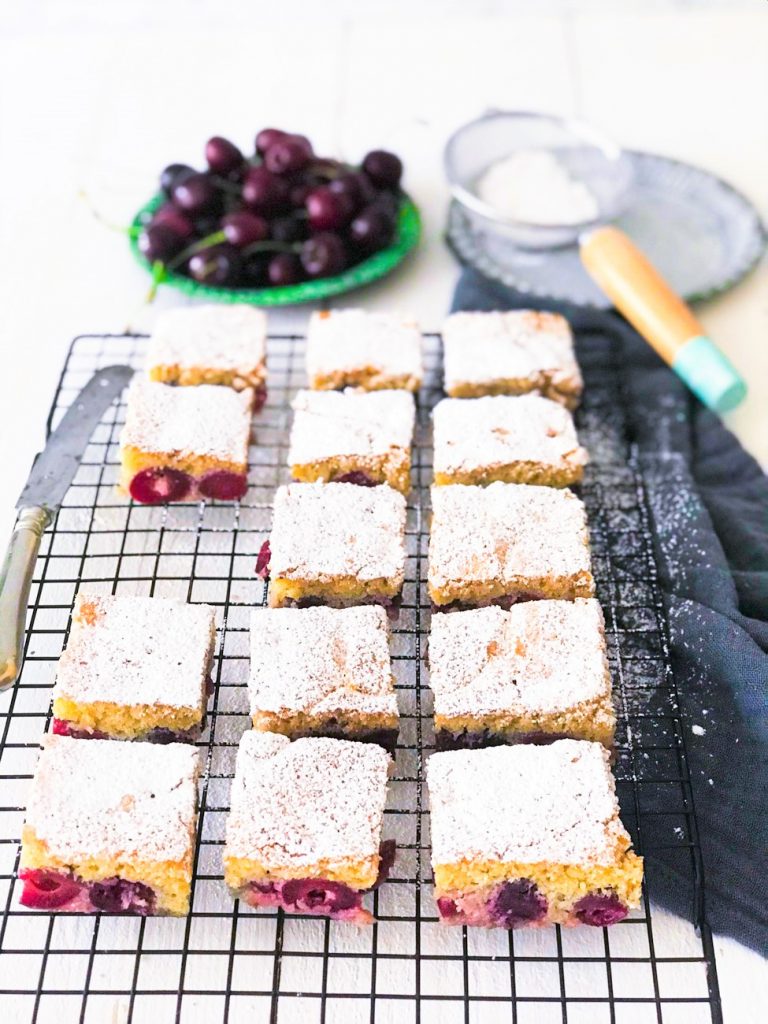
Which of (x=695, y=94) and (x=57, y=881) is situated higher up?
(x=695, y=94)

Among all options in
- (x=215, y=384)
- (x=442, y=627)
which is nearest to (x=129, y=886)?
(x=442, y=627)

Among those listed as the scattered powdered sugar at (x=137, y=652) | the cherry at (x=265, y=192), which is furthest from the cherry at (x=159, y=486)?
the cherry at (x=265, y=192)

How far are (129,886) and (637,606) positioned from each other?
4.08 feet

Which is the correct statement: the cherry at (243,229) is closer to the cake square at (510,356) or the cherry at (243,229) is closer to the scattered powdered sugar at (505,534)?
the cake square at (510,356)

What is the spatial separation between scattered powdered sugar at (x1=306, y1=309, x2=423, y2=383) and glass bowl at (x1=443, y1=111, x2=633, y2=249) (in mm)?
575

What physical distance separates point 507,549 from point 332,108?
244cm

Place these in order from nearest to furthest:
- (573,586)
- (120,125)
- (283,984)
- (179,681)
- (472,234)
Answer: (283,984) → (179,681) → (573,586) → (472,234) → (120,125)

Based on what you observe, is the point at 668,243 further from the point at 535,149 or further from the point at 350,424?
the point at 350,424

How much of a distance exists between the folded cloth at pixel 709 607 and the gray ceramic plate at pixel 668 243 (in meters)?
0.18

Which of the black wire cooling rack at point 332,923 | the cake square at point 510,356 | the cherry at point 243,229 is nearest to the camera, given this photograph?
the black wire cooling rack at point 332,923

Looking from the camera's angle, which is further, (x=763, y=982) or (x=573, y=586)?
(x=573, y=586)

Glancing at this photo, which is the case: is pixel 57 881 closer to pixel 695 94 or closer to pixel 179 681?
pixel 179 681

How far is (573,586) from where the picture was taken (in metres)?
2.54

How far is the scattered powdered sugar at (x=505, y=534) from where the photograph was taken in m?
2.52
